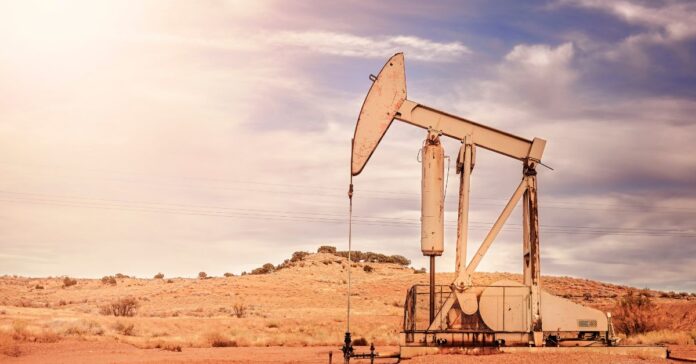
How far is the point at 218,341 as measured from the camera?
72.9 feet

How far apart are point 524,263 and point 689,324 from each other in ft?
44.6

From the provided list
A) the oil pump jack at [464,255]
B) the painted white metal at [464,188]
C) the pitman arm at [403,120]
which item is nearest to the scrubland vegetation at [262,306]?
the oil pump jack at [464,255]

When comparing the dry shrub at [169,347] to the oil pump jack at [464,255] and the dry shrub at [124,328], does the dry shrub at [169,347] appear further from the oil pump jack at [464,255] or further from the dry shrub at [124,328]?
the oil pump jack at [464,255]

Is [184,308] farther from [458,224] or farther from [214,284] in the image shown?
[458,224]

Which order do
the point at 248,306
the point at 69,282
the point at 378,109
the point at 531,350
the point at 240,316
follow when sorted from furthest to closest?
the point at 69,282 → the point at 248,306 → the point at 240,316 → the point at 378,109 → the point at 531,350

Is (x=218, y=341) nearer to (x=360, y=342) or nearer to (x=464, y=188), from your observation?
(x=360, y=342)

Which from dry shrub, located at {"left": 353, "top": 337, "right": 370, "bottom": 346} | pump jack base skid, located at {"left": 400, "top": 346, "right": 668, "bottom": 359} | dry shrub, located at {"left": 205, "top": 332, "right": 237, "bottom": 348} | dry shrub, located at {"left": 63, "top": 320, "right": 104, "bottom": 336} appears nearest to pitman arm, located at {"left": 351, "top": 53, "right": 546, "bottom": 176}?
pump jack base skid, located at {"left": 400, "top": 346, "right": 668, "bottom": 359}

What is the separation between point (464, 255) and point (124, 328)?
1582 centimetres

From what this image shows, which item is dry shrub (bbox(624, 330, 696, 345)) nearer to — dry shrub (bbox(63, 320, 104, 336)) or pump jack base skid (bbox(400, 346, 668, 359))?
pump jack base skid (bbox(400, 346, 668, 359))

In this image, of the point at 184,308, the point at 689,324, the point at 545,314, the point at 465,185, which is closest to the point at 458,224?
the point at 465,185

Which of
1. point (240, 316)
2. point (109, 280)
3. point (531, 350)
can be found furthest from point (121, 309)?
point (531, 350)

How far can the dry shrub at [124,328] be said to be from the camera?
25.8m

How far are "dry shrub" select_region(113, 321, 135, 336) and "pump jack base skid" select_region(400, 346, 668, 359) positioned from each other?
14.9 metres

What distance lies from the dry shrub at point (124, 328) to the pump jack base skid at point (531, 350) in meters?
14.9
